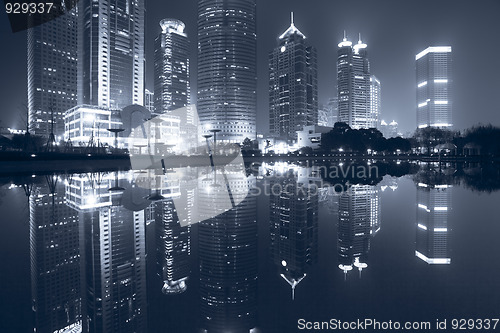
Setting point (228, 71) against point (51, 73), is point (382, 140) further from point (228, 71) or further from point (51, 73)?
point (51, 73)

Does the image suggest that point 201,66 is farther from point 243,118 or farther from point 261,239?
point 261,239

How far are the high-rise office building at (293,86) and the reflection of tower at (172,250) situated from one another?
15379 centimetres

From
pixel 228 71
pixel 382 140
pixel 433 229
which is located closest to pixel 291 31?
pixel 228 71

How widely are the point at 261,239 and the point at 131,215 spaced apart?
381cm

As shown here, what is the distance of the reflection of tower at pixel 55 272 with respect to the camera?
3.13m

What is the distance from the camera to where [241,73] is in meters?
145

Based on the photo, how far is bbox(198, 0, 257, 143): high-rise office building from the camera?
14300cm

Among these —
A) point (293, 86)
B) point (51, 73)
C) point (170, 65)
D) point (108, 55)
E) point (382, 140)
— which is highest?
point (170, 65)


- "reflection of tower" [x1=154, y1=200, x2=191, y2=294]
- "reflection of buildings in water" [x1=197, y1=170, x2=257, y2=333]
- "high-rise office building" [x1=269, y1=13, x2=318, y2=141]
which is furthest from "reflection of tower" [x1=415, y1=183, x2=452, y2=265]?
"high-rise office building" [x1=269, y1=13, x2=318, y2=141]

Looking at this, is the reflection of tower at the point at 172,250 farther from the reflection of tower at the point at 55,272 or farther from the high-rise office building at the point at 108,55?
the high-rise office building at the point at 108,55

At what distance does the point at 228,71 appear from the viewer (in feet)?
469

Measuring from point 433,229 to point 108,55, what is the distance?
417 feet

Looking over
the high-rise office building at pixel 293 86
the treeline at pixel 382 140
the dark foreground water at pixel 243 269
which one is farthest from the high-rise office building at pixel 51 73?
the dark foreground water at pixel 243 269

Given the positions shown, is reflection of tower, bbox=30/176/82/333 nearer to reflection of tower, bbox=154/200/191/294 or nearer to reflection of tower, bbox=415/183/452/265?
reflection of tower, bbox=154/200/191/294
